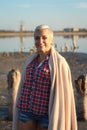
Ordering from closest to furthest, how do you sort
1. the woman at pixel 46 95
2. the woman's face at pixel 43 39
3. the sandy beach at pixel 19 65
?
the woman at pixel 46 95 → the woman's face at pixel 43 39 → the sandy beach at pixel 19 65

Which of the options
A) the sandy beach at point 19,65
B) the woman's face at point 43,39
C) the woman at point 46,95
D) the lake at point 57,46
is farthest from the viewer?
the lake at point 57,46

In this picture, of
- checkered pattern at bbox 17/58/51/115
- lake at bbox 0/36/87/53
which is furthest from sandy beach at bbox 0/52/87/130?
checkered pattern at bbox 17/58/51/115

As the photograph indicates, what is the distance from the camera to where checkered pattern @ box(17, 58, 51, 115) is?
4902 millimetres

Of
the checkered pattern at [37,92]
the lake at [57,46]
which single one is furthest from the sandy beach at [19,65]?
the checkered pattern at [37,92]

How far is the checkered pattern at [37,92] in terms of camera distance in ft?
16.1

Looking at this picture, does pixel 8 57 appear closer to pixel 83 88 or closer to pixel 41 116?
pixel 83 88

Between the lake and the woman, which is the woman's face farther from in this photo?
the lake

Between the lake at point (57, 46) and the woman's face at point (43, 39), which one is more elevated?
the lake at point (57, 46)

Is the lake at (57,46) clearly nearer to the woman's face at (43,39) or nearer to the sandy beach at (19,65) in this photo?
the sandy beach at (19,65)

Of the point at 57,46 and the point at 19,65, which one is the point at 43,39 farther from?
the point at 57,46

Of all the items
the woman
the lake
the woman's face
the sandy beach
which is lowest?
the woman

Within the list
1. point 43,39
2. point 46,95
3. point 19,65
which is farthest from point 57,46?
point 46,95

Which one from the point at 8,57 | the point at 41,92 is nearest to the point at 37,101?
the point at 41,92

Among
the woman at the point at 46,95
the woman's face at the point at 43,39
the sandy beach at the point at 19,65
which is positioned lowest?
the woman at the point at 46,95
